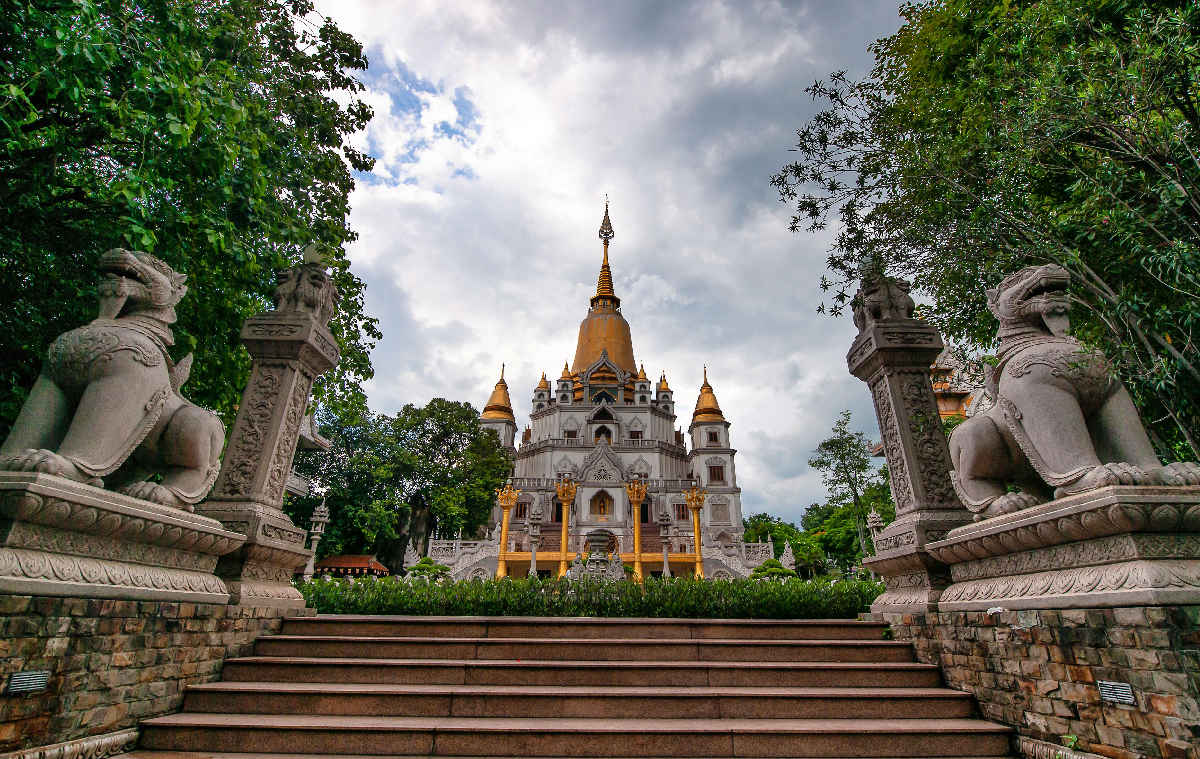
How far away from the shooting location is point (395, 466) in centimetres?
2775

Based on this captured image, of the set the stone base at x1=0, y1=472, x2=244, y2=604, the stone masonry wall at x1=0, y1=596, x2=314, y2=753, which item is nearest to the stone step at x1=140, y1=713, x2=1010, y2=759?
the stone masonry wall at x1=0, y1=596, x2=314, y2=753

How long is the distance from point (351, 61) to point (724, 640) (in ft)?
32.4

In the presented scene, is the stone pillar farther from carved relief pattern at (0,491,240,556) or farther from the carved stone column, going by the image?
carved relief pattern at (0,491,240,556)

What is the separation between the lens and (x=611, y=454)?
4300cm

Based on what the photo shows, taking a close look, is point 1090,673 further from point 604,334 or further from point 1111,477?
point 604,334

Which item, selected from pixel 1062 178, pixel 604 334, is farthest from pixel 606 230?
pixel 1062 178

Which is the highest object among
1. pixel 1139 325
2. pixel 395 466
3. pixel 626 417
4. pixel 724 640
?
pixel 626 417

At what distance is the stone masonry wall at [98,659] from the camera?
3.03 metres

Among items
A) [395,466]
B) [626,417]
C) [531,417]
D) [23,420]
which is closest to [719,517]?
[626,417]

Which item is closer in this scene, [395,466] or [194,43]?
[194,43]

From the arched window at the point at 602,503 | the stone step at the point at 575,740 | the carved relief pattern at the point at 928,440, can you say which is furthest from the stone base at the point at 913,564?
the arched window at the point at 602,503

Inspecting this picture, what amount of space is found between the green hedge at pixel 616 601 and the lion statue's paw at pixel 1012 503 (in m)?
3.07

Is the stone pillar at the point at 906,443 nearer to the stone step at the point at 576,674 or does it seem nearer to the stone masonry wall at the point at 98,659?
the stone step at the point at 576,674

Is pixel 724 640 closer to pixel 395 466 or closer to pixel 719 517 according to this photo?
pixel 395 466
